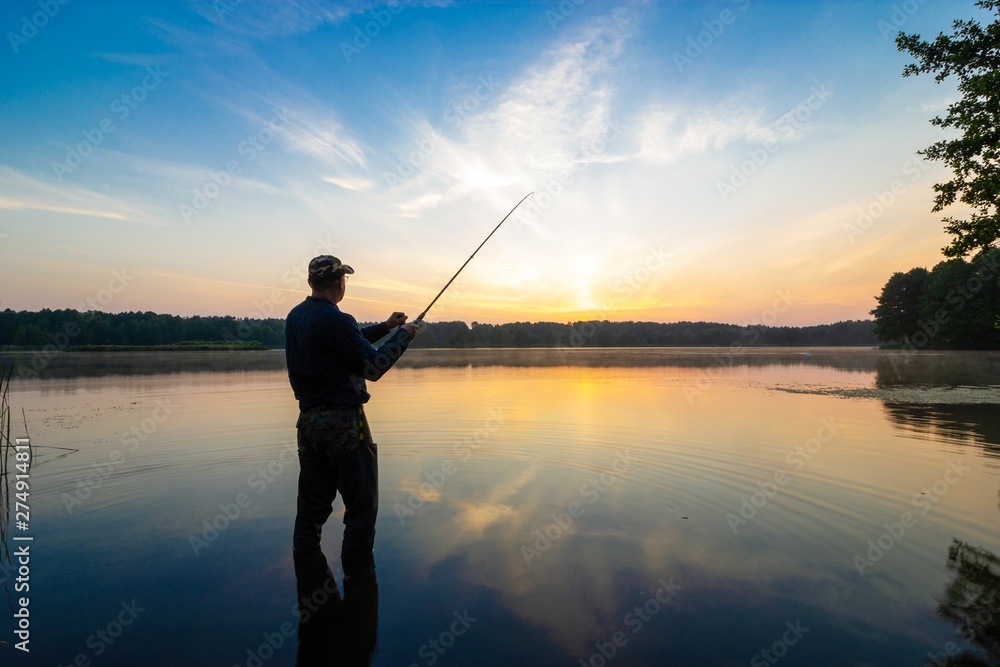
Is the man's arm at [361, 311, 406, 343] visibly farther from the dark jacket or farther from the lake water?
the lake water

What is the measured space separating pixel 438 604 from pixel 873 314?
91.2 meters

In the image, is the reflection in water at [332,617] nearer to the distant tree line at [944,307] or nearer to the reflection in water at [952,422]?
the reflection in water at [952,422]

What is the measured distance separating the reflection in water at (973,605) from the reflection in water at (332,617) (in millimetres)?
3858

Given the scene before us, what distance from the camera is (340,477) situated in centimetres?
454

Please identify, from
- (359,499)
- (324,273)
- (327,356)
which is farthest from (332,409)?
(324,273)

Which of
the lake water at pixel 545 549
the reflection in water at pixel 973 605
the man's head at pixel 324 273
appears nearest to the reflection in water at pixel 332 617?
the lake water at pixel 545 549

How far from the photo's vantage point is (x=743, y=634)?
12.1 ft

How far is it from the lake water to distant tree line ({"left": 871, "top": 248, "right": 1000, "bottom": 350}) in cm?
6596

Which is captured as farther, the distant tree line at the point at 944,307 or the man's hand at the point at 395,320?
the distant tree line at the point at 944,307

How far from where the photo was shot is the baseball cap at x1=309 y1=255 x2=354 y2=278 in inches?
182

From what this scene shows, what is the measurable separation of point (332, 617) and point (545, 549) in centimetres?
220

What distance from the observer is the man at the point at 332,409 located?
4434 mm

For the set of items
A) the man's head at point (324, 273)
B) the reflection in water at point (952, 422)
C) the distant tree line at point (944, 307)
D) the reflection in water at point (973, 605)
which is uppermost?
the distant tree line at point (944, 307)

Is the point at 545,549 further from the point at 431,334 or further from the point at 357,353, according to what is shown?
the point at 431,334
